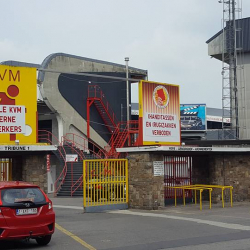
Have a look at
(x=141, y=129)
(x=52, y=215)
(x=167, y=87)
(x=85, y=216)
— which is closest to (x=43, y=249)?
(x=52, y=215)

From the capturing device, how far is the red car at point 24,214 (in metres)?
10.6

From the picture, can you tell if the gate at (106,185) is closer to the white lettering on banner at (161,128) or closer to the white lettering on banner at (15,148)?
the white lettering on banner at (161,128)

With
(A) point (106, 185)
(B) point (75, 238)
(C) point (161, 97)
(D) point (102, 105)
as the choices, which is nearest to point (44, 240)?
(B) point (75, 238)

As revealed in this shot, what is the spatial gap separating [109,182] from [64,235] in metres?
6.97

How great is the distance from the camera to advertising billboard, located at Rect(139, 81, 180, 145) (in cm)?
2202

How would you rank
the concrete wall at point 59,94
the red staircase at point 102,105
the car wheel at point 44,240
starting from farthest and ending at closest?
1. the red staircase at point 102,105
2. the concrete wall at point 59,94
3. the car wheel at point 44,240

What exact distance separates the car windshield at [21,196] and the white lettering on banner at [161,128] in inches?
426

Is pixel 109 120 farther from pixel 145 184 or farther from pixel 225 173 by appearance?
pixel 145 184

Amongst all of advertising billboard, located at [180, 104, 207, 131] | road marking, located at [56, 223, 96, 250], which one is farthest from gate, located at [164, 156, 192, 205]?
advertising billboard, located at [180, 104, 207, 131]

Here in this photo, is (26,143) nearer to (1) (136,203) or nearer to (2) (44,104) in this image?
(1) (136,203)

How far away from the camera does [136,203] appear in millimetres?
20375

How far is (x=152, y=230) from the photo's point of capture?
13.8m

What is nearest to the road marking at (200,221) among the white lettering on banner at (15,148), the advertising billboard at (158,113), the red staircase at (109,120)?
the advertising billboard at (158,113)

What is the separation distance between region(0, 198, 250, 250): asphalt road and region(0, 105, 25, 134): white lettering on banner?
3923 mm
